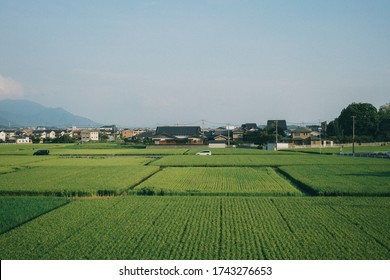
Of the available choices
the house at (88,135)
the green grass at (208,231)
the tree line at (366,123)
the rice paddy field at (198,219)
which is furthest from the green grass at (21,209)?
the house at (88,135)

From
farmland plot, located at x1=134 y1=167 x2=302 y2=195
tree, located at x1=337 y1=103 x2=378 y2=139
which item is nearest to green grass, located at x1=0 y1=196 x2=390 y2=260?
farmland plot, located at x1=134 y1=167 x2=302 y2=195

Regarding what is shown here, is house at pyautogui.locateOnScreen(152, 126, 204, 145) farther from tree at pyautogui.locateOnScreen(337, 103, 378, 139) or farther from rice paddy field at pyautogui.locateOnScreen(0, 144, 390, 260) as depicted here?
rice paddy field at pyautogui.locateOnScreen(0, 144, 390, 260)

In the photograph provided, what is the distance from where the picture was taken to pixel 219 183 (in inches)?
867

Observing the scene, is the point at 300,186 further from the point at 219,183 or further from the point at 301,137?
the point at 301,137

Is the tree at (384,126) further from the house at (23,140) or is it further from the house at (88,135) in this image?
the house at (23,140)

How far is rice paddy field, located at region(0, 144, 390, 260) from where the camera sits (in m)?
9.59

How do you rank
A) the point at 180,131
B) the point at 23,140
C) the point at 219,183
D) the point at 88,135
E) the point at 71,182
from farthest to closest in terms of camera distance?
1. the point at 88,135
2. the point at 23,140
3. the point at 180,131
4. the point at 71,182
5. the point at 219,183

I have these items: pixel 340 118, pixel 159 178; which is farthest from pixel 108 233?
pixel 340 118

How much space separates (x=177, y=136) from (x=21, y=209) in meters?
59.5

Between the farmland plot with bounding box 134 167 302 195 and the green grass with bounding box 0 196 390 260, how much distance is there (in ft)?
8.40

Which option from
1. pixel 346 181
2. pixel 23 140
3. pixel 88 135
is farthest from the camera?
pixel 88 135

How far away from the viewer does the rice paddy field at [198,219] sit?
9594mm

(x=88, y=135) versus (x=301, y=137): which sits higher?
(x=88, y=135)

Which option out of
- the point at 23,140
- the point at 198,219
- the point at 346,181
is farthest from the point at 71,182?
the point at 23,140
